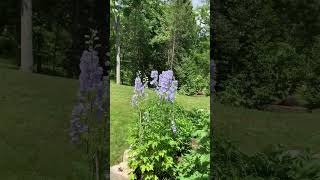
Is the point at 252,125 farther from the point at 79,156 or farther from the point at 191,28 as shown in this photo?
the point at 79,156

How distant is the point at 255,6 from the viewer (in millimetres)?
6477

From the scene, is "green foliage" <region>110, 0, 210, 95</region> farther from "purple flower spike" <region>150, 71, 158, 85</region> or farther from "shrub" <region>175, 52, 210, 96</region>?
"purple flower spike" <region>150, 71, 158, 85</region>

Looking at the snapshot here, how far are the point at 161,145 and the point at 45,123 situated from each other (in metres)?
1.21

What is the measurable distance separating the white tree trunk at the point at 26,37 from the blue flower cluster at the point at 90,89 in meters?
1.03

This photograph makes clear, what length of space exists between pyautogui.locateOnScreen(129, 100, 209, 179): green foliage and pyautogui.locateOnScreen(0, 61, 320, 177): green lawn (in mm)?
199

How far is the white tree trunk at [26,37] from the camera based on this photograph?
4.56 metres

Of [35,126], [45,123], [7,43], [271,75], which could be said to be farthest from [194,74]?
[271,75]

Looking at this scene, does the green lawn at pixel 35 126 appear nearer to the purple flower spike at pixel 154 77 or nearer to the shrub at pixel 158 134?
the shrub at pixel 158 134

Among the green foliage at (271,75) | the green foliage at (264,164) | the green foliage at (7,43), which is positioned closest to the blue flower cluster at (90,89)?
the green foliage at (264,164)

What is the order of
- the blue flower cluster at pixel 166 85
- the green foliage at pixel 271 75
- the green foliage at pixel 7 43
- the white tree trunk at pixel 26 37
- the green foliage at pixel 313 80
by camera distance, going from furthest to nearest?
the green foliage at pixel 313 80
the green foliage at pixel 271 75
the green foliage at pixel 7 43
the white tree trunk at pixel 26 37
the blue flower cluster at pixel 166 85

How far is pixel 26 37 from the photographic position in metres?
4.61

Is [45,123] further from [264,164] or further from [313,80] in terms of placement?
[313,80]

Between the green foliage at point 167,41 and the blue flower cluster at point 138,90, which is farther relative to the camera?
the green foliage at point 167,41

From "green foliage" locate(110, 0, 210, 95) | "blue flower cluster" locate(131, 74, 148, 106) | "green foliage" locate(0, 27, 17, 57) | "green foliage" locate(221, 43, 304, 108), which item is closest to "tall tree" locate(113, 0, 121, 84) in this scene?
"green foliage" locate(110, 0, 210, 95)
